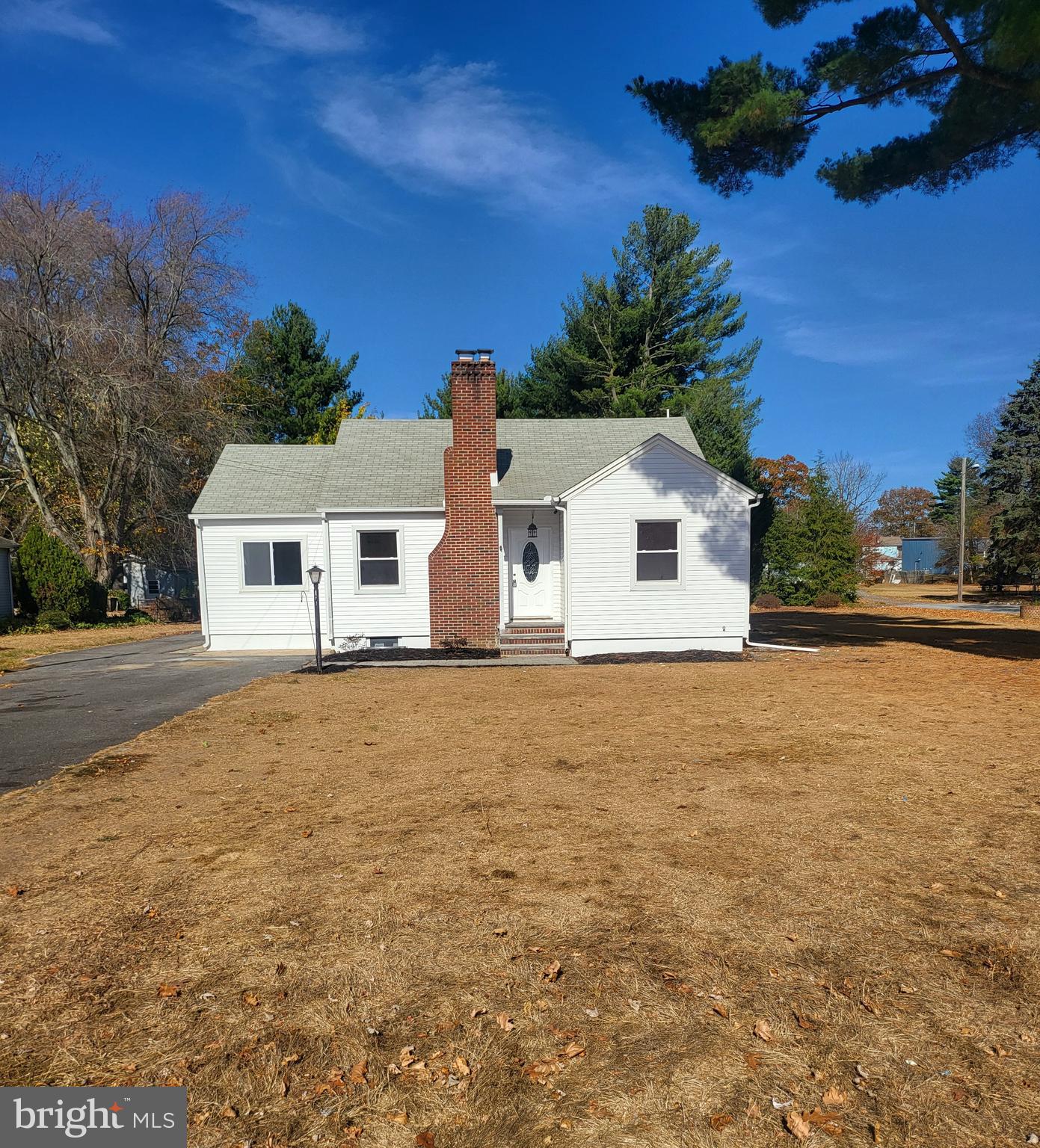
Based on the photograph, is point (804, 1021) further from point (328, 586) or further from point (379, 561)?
point (328, 586)

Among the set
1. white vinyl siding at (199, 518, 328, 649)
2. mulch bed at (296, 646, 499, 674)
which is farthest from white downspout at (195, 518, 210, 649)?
mulch bed at (296, 646, 499, 674)

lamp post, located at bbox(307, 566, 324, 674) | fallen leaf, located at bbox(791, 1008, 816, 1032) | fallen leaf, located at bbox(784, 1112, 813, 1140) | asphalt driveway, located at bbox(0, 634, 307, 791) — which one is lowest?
fallen leaf, located at bbox(784, 1112, 813, 1140)

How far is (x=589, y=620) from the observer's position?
14.2 meters

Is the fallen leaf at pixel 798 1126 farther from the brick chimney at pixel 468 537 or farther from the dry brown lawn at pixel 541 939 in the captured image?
the brick chimney at pixel 468 537

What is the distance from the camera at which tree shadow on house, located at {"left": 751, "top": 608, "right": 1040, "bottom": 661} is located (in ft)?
51.3

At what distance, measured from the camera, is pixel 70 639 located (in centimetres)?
1938

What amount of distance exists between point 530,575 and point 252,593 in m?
6.25

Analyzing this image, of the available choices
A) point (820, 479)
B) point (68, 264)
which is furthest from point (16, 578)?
point (820, 479)

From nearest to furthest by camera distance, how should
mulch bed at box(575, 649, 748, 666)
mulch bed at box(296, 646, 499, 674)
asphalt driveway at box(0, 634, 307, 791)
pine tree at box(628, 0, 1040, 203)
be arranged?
asphalt driveway at box(0, 634, 307, 791), pine tree at box(628, 0, 1040, 203), mulch bed at box(575, 649, 748, 666), mulch bed at box(296, 646, 499, 674)

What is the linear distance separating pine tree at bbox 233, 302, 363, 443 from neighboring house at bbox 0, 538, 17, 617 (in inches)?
464

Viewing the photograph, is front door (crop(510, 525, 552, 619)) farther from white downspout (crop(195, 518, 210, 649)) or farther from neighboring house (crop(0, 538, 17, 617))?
neighboring house (crop(0, 538, 17, 617))

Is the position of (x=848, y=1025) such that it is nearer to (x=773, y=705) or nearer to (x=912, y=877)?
(x=912, y=877)

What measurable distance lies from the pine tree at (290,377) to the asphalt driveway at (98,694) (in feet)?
60.8

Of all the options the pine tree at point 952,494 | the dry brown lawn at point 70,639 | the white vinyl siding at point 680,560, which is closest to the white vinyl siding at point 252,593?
the dry brown lawn at point 70,639
